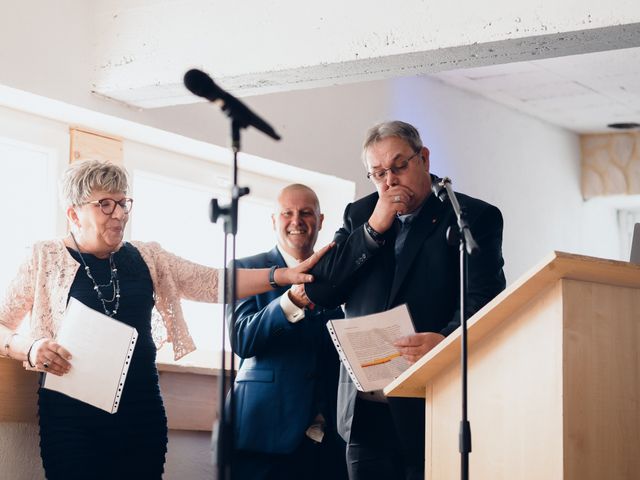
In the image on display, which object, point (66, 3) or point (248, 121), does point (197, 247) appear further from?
point (248, 121)

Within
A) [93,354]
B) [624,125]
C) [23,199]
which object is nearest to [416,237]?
[93,354]

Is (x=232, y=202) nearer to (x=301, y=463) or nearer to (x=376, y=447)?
(x=376, y=447)

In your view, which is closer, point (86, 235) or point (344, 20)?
point (86, 235)

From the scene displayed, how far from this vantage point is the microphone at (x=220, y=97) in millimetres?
2025

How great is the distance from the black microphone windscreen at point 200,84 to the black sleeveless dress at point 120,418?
46.2 inches

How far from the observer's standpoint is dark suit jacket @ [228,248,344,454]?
3.42 meters

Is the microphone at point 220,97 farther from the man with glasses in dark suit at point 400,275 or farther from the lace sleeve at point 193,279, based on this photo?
the lace sleeve at point 193,279

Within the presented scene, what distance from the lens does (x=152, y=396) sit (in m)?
3.09

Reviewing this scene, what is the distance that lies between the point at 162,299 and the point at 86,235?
33cm

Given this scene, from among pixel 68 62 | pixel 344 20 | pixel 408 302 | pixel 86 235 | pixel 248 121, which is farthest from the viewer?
pixel 68 62

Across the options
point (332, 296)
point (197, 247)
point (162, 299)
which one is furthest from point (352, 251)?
point (197, 247)

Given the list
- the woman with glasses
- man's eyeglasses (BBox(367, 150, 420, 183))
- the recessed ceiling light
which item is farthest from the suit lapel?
the recessed ceiling light

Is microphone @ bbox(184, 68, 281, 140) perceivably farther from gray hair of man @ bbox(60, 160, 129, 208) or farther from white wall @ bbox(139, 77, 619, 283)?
white wall @ bbox(139, 77, 619, 283)

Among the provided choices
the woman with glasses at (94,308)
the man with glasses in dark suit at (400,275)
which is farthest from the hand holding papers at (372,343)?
the woman with glasses at (94,308)
